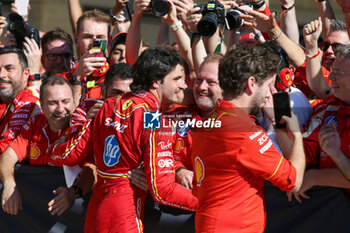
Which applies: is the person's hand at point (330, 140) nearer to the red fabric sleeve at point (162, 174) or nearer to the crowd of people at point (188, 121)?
the crowd of people at point (188, 121)

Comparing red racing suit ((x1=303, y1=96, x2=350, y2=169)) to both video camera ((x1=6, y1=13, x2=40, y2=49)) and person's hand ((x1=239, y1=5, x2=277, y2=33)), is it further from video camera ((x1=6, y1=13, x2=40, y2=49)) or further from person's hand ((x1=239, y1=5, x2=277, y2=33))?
video camera ((x1=6, y1=13, x2=40, y2=49))

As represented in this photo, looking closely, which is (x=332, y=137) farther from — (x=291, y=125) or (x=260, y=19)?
(x=260, y=19)

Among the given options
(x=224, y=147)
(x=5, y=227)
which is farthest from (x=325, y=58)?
(x=5, y=227)

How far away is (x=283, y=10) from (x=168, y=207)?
2184mm

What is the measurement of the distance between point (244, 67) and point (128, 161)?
3.70 ft

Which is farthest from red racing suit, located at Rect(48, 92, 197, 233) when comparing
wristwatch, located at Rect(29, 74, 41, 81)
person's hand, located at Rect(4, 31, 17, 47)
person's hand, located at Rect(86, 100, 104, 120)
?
person's hand, located at Rect(4, 31, 17, 47)

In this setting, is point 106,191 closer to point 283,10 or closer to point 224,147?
point 224,147

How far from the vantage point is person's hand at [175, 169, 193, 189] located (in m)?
3.65

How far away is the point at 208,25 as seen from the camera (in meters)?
4.16

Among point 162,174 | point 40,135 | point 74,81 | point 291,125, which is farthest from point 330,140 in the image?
point 74,81

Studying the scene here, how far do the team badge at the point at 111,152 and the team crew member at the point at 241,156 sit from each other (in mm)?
743

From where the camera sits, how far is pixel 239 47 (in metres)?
3.15

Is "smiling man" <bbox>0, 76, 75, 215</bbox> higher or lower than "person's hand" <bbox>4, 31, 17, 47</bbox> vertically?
lower

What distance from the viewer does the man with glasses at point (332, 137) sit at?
310cm
